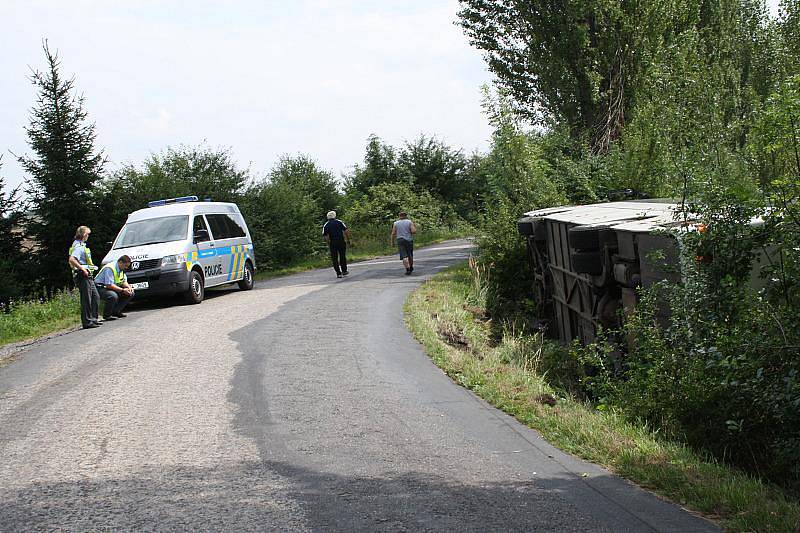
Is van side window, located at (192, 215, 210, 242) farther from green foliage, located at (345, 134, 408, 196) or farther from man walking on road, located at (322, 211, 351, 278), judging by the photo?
green foliage, located at (345, 134, 408, 196)

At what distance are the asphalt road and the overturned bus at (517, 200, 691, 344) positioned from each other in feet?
7.57

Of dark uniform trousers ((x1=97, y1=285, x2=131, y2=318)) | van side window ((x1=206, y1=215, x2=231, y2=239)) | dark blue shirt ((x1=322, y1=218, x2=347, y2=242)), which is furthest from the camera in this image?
dark blue shirt ((x1=322, y1=218, x2=347, y2=242))

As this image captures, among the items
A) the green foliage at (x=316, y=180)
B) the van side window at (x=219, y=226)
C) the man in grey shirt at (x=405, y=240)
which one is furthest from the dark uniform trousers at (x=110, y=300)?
the green foliage at (x=316, y=180)

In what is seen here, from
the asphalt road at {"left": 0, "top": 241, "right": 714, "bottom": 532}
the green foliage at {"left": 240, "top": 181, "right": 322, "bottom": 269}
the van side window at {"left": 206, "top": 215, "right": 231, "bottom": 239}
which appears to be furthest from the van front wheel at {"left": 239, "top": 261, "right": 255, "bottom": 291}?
the green foliage at {"left": 240, "top": 181, "right": 322, "bottom": 269}

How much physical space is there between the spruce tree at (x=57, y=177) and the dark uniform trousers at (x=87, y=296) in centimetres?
1456

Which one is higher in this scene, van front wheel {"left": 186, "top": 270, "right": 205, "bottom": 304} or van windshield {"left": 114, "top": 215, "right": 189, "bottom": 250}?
van windshield {"left": 114, "top": 215, "right": 189, "bottom": 250}

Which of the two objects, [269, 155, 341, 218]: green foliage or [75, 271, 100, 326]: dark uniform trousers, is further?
[269, 155, 341, 218]: green foliage

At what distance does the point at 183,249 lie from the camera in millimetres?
17938

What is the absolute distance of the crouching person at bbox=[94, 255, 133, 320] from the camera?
616 inches

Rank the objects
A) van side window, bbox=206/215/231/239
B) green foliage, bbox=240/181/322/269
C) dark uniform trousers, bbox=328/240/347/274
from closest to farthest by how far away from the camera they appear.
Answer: van side window, bbox=206/215/231/239 → dark uniform trousers, bbox=328/240/347/274 → green foliage, bbox=240/181/322/269

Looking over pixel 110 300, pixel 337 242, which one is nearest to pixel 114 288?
pixel 110 300

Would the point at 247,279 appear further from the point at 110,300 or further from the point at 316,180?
the point at 316,180

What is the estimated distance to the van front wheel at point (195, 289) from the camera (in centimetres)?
1783

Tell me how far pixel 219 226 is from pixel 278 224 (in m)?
13.2
